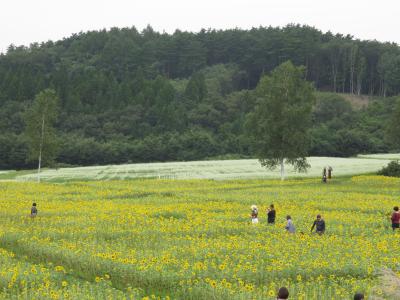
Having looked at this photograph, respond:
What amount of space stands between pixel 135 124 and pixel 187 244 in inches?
4650

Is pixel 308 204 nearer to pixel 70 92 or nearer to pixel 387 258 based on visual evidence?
pixel 387 258

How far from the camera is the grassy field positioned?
19500mm

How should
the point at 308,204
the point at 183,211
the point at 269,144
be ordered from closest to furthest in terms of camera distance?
the point at 183,211 < the point at 308,204 < the point at 269,144

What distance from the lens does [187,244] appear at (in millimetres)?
27141

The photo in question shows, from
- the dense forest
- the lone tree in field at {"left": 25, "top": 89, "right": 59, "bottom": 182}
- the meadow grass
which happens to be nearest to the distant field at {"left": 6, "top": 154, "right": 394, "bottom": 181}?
the meadow grass

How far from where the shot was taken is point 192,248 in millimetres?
25422

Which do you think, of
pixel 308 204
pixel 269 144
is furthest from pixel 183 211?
pixel 269 144

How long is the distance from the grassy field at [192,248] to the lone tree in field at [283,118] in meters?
21.2

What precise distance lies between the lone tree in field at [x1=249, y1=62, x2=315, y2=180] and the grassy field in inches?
834

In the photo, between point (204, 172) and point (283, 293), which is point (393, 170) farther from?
point (283, 293)

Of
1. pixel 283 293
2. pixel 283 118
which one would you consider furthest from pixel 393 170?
pixel 283 293

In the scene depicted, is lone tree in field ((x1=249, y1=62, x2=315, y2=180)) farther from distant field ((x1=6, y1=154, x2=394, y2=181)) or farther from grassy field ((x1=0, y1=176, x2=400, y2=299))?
grassy field ((x1=0, y1=176, x2=400, y2=299))

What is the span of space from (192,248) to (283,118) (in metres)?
47.9

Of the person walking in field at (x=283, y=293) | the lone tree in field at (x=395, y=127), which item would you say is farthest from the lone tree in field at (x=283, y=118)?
the person walking in field at (x=283, y=293)
